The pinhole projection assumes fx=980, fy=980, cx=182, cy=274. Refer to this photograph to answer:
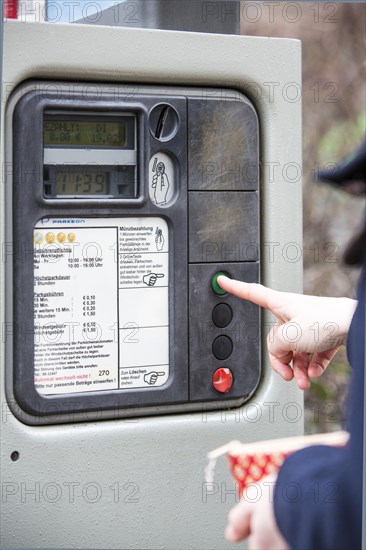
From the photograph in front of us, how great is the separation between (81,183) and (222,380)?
1.60ft

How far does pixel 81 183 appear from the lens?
1.84 meters

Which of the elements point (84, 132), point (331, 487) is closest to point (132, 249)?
point (84, 132)

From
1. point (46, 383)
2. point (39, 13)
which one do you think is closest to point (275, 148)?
point (39, 13)

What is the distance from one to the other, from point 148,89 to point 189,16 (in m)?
0.24

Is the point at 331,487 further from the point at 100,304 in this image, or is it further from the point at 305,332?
the point at 100,304

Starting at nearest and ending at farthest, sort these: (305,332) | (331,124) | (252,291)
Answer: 1. (305,332)
2. (252,291)
3. (331,124)

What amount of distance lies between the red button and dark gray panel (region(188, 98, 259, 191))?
37 centimetres

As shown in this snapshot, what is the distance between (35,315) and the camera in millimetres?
1801

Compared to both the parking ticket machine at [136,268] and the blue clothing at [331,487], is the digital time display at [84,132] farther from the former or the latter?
the blue clothing at [331,487]

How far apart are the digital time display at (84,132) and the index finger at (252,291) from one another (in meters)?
0.33

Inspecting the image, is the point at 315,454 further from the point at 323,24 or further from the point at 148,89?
the point at 323,24

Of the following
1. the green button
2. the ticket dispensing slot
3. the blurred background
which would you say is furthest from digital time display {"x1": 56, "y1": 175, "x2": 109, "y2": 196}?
the blurred background

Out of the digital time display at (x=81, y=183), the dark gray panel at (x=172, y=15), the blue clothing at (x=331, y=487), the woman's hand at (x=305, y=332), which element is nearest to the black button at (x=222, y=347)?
the woman's hand at (x=305, y=332)

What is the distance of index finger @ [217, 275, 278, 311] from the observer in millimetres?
1749
